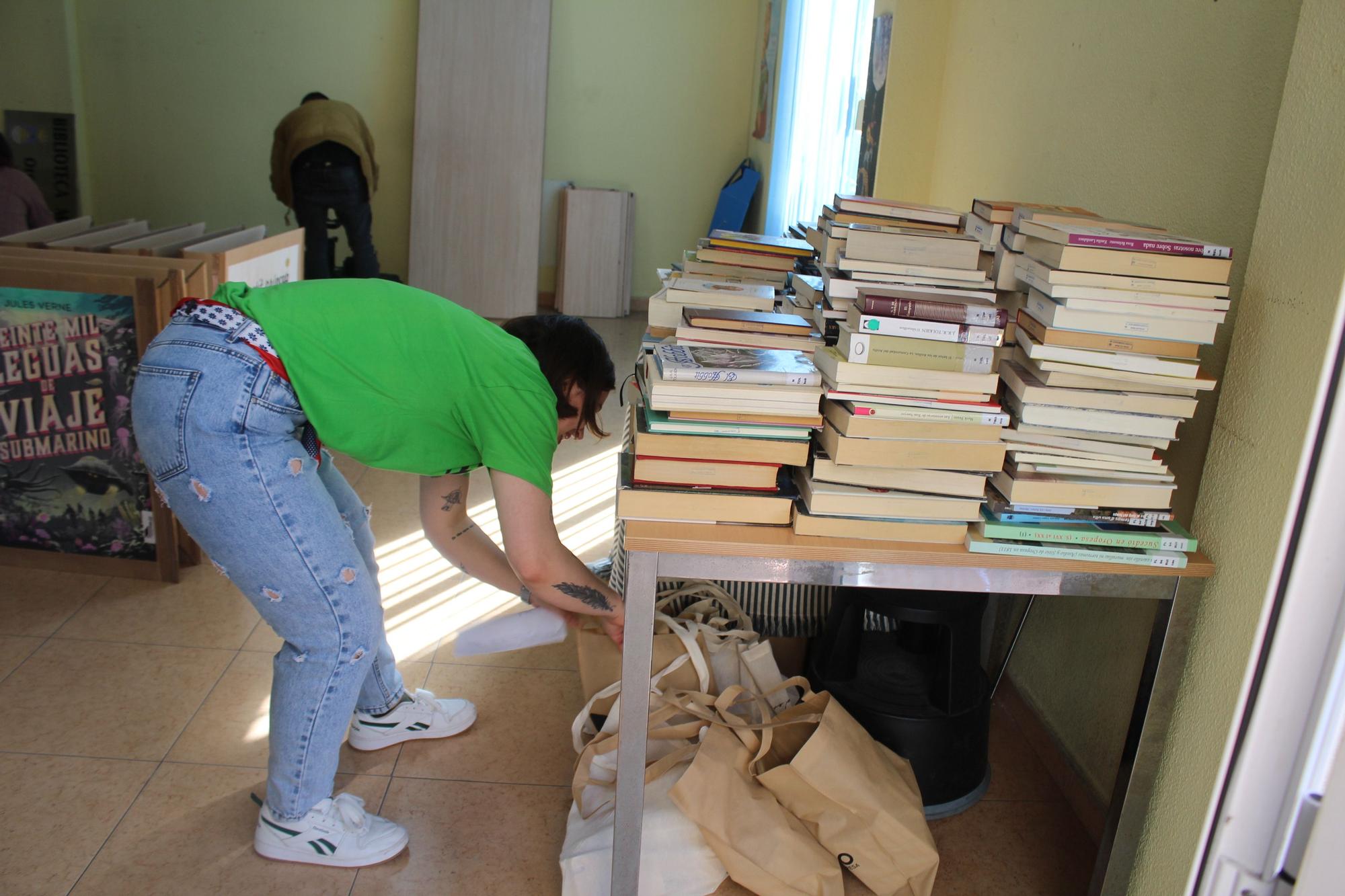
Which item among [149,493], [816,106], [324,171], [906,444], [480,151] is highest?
[816,106]

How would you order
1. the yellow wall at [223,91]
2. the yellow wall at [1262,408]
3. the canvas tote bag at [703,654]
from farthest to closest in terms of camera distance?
the yellow wall at [223,91] → the canvas tote bag at [703,654] → the yellow wall at [1262,408]

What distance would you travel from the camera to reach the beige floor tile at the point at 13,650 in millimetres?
2418

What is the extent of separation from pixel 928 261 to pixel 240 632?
185 cm

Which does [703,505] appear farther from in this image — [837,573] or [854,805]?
[854,805]

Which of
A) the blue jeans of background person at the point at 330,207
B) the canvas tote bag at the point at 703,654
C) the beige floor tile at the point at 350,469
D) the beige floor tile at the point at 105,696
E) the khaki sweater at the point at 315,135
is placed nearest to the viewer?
the canvas tote bag at the point at 703,654

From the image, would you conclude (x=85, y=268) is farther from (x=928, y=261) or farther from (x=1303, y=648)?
(x=1303, y=648)

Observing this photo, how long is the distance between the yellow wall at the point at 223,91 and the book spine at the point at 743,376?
557 cm

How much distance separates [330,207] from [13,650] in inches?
146

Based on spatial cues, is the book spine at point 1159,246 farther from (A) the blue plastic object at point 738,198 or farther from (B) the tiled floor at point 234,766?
(A) the blue plastic object at point 738,198

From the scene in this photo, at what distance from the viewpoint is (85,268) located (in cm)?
270

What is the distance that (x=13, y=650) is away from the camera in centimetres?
249

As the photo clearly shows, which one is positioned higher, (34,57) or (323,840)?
(34,57)

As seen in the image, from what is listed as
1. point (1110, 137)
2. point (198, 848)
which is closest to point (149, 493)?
point (198, 848)

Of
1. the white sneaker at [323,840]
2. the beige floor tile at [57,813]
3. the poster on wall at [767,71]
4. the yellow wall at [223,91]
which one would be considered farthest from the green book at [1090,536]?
the yellow wall at [223,91]
